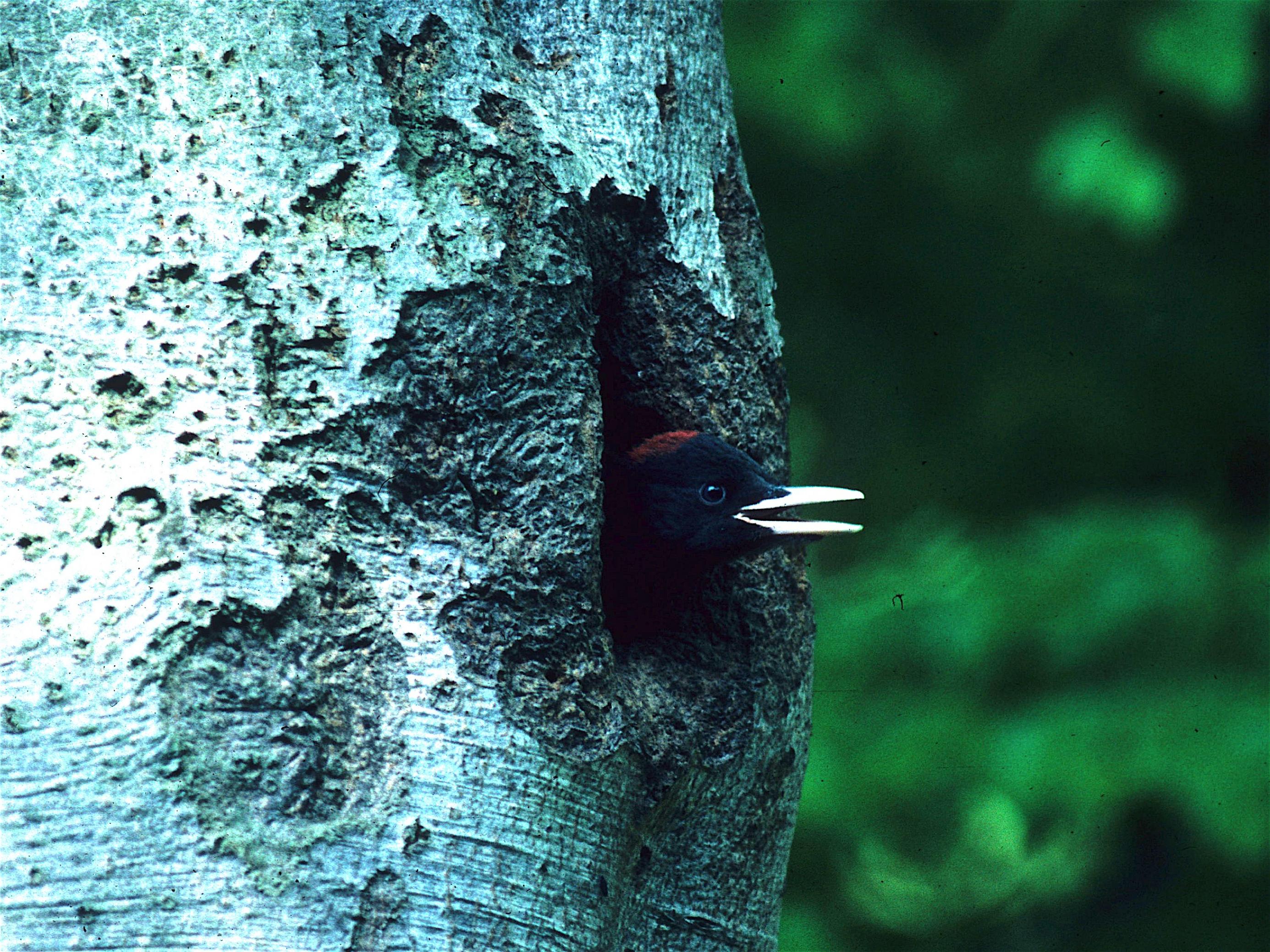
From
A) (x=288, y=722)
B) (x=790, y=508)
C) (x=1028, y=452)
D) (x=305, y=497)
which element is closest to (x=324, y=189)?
(x=305, y=497)

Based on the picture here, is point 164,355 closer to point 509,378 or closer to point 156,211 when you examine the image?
point 156,211

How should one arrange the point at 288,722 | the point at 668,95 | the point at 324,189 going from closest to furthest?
1. the point at 288,722
2. the point at 324,189
3. the point at 668,95

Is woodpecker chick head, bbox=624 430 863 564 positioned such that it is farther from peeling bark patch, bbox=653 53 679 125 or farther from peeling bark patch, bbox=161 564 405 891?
peeling bark patch, bbox=161 564 405 891

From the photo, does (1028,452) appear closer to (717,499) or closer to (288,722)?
(717,499)

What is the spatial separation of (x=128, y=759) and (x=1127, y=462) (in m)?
4.44

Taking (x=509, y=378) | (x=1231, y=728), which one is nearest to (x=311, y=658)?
(x=509, y=378)

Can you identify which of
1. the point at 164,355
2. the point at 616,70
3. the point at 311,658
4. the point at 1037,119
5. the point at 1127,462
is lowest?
the point at 311,658

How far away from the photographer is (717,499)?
269cm

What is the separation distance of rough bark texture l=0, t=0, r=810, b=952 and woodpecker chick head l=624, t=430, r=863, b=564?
0.46 m

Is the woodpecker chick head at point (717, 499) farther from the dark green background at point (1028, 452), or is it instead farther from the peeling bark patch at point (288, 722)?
the dark green background at point (1028, 452)

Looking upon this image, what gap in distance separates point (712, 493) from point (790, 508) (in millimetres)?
175

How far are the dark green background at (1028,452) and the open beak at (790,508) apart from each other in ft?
6.91

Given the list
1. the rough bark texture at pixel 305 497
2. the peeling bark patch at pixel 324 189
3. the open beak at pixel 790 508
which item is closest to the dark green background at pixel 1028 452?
the open beak at pixel 790 508

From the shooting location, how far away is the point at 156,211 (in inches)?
74.4
